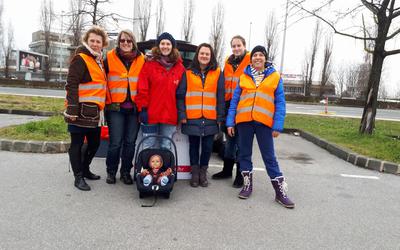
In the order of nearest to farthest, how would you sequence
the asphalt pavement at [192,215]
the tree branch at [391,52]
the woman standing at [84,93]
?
1. the asphalt pavement at [192,215]
2. the woman standing at [84,93]
3. the tree branch at [391,52]

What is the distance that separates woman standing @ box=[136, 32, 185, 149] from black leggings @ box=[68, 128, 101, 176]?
742mm

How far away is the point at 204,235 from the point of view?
3084 millimetres

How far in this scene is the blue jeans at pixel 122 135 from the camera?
435 cm

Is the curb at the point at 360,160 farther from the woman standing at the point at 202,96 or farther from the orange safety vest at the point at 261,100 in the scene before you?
the woman standing at the point at 202,96

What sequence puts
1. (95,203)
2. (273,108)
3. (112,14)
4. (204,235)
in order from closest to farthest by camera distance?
(204,235) → (95,203) → (273,108) → (112,14)

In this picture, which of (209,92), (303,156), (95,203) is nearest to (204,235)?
(95,203)

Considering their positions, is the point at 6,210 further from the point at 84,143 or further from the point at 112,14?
the point at 112,14

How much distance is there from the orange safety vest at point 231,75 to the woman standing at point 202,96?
22 centimetres

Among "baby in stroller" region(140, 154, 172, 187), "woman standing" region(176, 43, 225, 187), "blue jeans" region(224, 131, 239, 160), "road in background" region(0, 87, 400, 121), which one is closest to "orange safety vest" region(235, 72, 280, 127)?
"woman standing" region(176, 43, 225, 187)

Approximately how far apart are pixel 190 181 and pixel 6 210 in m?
2.36

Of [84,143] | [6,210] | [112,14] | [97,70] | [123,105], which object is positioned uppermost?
[112,14]

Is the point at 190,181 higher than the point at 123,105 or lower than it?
lower

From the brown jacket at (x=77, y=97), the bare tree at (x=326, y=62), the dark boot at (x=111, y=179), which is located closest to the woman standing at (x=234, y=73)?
the dark boot at (x=111, y=179)

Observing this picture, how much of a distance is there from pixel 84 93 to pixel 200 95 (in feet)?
5.01
